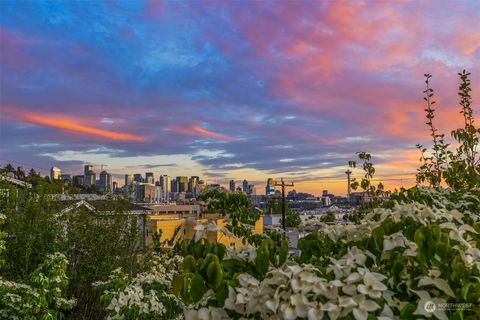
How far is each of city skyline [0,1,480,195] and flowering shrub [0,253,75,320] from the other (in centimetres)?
361

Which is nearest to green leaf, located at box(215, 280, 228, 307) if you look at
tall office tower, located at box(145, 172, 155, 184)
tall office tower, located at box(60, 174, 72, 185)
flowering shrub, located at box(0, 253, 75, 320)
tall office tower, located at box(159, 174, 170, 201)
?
flowering shrub, located at box(0, 253, 75, 320)

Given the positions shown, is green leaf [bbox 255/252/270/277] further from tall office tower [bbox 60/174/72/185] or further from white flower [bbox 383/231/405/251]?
tall office tower [bbox 60/174/72/185]

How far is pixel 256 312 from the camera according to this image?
1352 millimetres

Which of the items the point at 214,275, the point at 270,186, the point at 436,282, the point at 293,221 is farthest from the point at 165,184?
the point at 436,282

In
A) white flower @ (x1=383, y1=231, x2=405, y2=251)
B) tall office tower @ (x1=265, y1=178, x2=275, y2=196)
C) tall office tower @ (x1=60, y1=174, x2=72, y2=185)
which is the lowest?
white flower @ (x1=383, y1=231, x2=405, y2=251)

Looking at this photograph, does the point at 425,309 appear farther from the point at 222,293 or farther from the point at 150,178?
the point at 150,178

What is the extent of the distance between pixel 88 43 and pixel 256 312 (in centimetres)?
764

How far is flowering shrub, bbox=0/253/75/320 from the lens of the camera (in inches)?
192

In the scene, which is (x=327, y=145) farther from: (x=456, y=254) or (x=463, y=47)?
(x=456, y=254)

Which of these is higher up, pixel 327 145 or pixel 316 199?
pixel 327 145

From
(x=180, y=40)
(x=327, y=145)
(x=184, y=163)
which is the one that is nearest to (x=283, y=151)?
(x=327, y=145)

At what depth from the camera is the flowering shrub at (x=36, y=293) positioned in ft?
16.0

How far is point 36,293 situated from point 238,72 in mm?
5598

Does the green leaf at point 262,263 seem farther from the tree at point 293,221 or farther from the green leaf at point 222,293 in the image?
the tree at point 293,221
